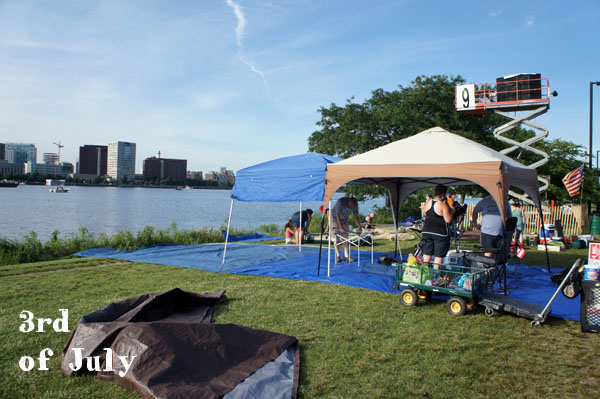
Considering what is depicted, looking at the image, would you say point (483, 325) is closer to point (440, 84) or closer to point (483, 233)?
point (483, 233)

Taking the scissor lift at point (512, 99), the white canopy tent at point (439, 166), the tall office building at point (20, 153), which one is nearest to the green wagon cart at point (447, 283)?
the white canopy tent at point (439, 166)

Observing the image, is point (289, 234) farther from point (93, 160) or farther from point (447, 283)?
point (93, 160)

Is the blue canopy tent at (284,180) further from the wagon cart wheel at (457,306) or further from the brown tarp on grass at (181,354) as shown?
the brown tarp on grass at (181,354)

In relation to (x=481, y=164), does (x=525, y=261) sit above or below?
below

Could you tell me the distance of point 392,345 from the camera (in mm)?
4312

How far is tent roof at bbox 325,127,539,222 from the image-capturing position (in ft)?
20.1

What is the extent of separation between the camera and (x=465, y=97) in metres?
20.9

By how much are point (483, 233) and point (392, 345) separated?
410 cm

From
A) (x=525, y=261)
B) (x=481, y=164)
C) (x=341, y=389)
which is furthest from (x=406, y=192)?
(x=341, y=389)

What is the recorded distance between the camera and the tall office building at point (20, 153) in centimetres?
16375

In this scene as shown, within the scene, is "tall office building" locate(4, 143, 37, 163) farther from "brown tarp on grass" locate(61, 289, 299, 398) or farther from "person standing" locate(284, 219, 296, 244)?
"brown tarp on grass" locate(61, 289, 299, 398)

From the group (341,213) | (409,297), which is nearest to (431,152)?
(409,297)

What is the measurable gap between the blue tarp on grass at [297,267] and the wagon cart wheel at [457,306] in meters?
1.19

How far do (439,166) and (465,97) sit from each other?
1631cm
